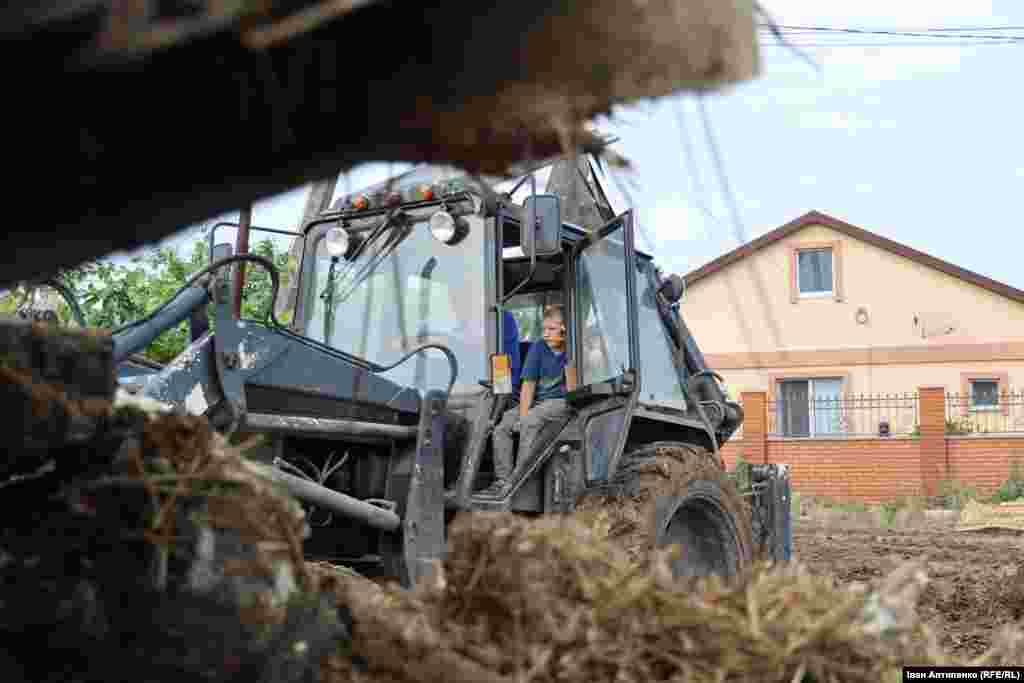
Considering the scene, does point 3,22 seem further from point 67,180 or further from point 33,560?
point 33,560

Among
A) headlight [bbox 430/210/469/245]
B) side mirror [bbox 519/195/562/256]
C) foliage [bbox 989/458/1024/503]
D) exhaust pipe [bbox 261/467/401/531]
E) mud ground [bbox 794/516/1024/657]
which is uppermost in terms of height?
headlight [bbox 430/210/469/245]

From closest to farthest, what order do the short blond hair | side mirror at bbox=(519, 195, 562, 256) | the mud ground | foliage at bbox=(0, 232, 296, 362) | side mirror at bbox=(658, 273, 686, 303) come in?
side mirror at bbox=(519, 195, 562, 256) < the short blond hair < side mirror at bbox=(658, 273, 686, 303) < the mud ground < foliage at bbox=(0, 232, 296, 362)

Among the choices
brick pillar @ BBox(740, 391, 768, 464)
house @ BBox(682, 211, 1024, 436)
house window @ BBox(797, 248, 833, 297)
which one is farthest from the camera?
house window @ BBox(797, 248, 833, 297)

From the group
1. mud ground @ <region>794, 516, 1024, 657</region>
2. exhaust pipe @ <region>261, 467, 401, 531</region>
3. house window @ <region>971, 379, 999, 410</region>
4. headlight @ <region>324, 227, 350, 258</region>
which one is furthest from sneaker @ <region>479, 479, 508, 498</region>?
house window @ <region>971, 379, 999, 410</region>

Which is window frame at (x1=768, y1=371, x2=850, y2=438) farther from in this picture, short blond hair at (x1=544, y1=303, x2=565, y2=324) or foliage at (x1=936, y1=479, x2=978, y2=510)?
Answer: short blond hair at (x1=544, y1=303, x2=565, y2=324)

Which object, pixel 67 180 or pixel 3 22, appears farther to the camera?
pixel 67 180

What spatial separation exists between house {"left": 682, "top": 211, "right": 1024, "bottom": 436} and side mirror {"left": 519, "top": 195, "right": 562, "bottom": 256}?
71.7ft

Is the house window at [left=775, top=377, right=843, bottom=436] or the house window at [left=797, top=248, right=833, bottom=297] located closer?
the house window at [left=775, top=377, right=843, bottom=436]

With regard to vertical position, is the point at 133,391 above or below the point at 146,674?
above

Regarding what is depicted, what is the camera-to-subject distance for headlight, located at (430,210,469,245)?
6320 millimetres

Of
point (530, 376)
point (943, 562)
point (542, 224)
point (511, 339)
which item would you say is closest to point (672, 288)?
point (530, 376)

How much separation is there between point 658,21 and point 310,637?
1.62m

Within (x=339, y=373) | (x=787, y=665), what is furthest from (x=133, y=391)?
(x=787, y=665)

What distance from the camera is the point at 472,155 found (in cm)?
226
